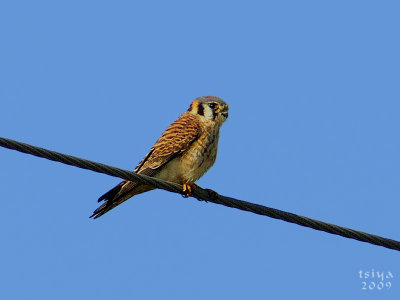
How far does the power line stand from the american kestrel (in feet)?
2.93

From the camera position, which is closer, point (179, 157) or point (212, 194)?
point (212, 194)

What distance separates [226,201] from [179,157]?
1280 millimetres

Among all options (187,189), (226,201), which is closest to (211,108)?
(187,189)

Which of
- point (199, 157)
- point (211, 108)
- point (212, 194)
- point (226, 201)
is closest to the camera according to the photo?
point (226, 201)

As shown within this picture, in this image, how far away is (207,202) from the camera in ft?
22.9

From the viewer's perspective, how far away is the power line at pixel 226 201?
17.2 ft

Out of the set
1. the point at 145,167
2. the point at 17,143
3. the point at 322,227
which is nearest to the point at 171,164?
the point at 145,167

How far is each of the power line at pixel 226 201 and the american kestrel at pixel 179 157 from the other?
893mm

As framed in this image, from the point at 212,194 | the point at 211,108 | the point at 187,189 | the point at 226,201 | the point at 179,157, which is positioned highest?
the point at 211,108

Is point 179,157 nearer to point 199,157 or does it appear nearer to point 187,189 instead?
point 199,157

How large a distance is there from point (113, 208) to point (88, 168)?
6.77ft

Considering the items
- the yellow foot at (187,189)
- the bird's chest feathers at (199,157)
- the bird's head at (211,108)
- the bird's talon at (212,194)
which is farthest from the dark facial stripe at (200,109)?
the bird's talon at (212,194)

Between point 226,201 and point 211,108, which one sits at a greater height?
point 211,108

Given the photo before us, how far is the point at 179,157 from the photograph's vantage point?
24.9ft
